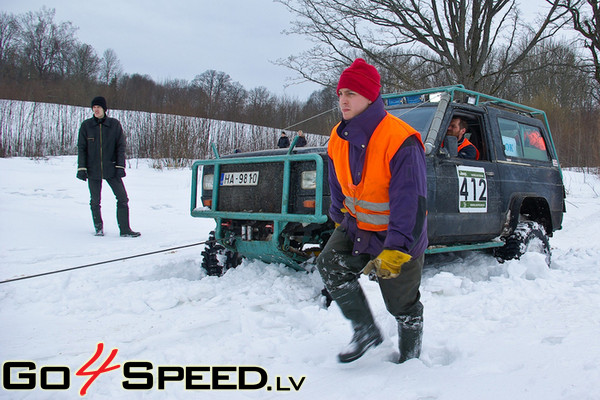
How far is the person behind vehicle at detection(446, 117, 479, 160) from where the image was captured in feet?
15.3

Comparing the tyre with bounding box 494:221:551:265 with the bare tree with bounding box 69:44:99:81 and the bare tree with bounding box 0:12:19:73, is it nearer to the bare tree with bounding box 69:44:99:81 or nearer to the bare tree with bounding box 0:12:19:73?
the bare tree with bounding box 0:12:19:73

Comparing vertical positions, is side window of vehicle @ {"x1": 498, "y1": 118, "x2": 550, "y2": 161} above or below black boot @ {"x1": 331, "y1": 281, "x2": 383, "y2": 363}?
above

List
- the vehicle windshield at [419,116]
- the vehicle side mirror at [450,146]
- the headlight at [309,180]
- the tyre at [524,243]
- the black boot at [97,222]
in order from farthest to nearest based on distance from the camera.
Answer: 1. the black boot at [97,222]
2. the tyre at [524,243]
3. the vehicle windshield at [419,116]
4. the vehicle side mirror at [450,146]
5. the headlight at [309,180]

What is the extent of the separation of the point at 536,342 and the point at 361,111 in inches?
65.5

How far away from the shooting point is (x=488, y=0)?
35.5ft

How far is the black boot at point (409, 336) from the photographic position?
2.49 m

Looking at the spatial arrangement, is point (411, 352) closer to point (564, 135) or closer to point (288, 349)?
point (288, 349)

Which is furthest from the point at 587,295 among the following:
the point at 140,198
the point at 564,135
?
the point at 564,135

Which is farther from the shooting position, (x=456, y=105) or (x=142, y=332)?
(x=456, y=105)

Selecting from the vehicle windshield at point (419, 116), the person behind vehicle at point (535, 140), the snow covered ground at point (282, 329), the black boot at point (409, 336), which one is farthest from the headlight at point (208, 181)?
the person behind vehicle at point (535, 140)

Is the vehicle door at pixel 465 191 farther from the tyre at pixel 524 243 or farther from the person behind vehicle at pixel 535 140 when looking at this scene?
the person behind vehicle at pixel 535 140

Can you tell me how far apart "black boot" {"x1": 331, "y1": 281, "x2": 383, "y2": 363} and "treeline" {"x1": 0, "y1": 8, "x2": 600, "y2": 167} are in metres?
4.48

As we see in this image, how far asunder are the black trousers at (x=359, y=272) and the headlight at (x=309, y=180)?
3.29ft

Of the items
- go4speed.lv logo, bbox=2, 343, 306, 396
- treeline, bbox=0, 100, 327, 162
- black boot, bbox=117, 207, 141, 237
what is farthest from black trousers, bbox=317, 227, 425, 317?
treeline, bbox=0, 100, 327, 162
